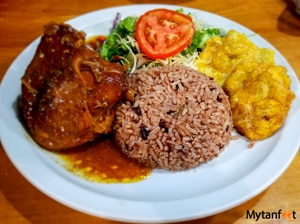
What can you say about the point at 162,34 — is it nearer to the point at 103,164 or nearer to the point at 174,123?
the point at 174,123

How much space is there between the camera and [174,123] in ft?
7.74

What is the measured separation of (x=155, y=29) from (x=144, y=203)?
4.39 feet

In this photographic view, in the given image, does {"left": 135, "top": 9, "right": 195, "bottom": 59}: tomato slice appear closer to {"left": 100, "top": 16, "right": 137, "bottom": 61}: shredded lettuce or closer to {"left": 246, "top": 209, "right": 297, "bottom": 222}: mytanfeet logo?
{"left": 100, "top": 16, "right": 137, "bottom": 61}: shredded lettuce

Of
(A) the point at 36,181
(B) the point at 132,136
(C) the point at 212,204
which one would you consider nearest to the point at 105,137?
(B) the point at 132,136

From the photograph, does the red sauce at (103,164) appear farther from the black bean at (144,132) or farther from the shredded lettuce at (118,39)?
the shredded lettuce at (118,39)

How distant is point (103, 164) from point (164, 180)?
36 centimetres

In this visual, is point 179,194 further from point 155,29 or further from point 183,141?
point 155,29

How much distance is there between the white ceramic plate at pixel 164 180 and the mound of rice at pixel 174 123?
0.31 ft

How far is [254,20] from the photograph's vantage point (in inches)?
143

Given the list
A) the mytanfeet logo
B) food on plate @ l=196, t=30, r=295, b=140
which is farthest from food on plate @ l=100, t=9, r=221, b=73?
the mytanfeet logo

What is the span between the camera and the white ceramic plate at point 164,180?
1.99 meters

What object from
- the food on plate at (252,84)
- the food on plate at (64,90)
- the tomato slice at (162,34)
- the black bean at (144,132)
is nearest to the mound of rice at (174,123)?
the black bean at (144,132)

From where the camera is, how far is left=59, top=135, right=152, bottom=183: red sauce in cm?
230

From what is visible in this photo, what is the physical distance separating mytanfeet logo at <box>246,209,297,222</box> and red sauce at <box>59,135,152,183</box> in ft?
1.99
